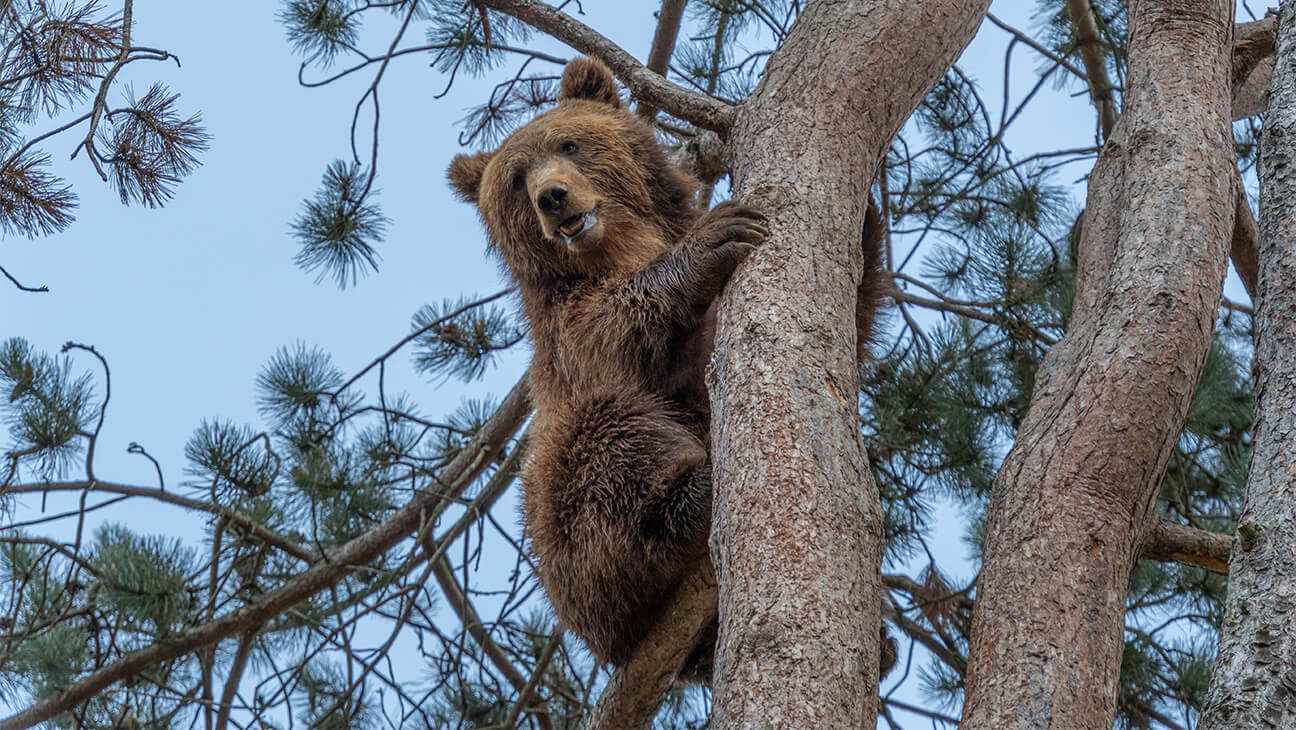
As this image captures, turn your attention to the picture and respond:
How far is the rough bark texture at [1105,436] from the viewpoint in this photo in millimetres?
2299

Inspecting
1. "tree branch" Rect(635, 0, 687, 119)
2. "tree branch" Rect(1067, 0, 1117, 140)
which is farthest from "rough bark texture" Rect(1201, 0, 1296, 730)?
"tree branch" Rect(635, 0, 687, 119)

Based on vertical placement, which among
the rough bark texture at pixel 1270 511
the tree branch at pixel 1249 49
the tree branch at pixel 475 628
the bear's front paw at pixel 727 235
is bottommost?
the rough bark texture at pixel 1270 511

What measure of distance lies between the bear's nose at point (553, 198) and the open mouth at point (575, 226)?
5 centimetres

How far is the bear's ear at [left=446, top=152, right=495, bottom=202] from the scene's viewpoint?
188 inches

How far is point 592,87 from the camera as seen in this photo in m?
4.68

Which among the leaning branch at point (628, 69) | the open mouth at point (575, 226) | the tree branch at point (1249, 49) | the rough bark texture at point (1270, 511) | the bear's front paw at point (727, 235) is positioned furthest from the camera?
the open mouth at point (575, 226)

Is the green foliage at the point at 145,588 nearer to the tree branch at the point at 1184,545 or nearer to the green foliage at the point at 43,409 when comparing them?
the green foliage at the point at 43,409

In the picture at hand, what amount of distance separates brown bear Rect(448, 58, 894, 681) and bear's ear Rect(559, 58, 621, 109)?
0.17m

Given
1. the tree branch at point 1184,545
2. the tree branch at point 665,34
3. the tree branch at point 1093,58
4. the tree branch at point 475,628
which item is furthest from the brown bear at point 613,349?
the tree branch at point 1093,58

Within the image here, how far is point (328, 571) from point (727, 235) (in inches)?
91.7

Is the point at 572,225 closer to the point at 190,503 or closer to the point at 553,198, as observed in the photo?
the point at 553,198

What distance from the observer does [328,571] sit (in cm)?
458

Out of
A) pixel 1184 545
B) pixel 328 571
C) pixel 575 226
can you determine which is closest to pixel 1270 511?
pixel 1184 545

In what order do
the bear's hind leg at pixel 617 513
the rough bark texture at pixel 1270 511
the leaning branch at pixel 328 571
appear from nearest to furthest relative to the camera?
the rough bark texture at pixel 1270 511, the bear's hind leg at pixel 617 513, the leaning branch at pixel 328 571
